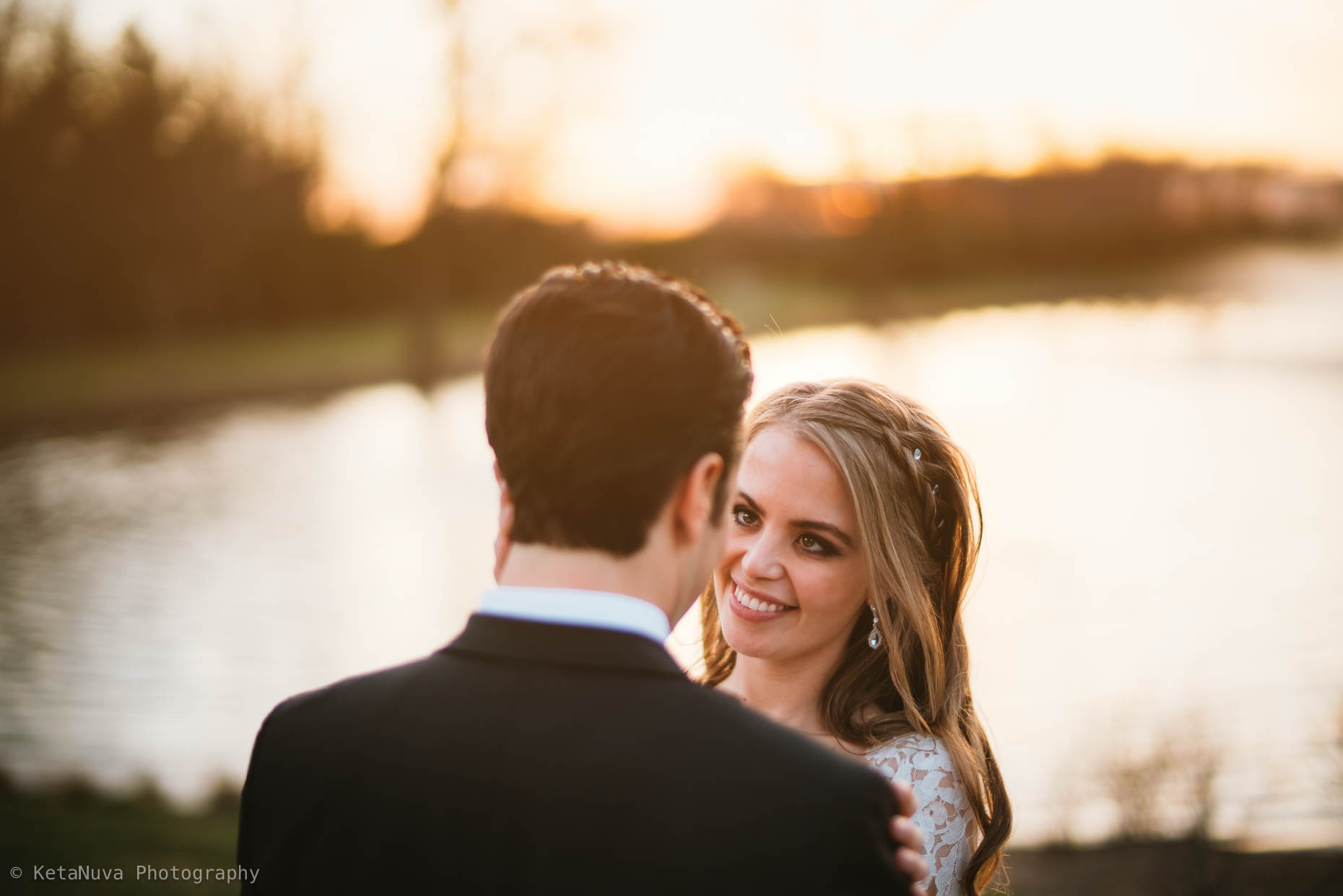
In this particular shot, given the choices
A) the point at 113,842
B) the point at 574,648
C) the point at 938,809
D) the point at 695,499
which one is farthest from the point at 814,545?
the point at 113,842

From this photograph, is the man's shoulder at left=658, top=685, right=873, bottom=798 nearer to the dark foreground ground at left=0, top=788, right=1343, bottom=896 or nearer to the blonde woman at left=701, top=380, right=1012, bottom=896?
the blonde woman at left=701, top=380, right=1012, bottom=896

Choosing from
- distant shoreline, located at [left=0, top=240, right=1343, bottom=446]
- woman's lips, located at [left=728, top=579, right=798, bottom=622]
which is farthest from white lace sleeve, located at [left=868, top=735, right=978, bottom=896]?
distant shoreline, located at [left=0, top=240, right=1343, bottom=446]

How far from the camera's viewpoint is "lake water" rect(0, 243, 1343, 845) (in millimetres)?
6129

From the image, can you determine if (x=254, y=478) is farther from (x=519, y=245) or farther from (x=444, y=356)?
(x=519, y=245)

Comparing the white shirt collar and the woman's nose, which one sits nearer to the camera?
the white shirt collar

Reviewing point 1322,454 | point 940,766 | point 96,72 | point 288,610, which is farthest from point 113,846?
point 96,72

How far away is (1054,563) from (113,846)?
878cm

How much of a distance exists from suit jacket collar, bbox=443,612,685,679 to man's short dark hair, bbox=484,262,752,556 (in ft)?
0.34

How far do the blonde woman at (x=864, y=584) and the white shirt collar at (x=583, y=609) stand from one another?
123cm

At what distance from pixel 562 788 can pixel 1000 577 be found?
966 cm

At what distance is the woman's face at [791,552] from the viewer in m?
2.54

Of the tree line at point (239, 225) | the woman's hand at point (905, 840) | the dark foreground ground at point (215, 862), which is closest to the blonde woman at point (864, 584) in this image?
the woman's hand at point (905, 840)

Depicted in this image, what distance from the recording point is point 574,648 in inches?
50.9

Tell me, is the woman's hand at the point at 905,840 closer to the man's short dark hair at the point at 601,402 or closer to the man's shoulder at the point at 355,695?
the man's short dark hair at the point at 601,402
